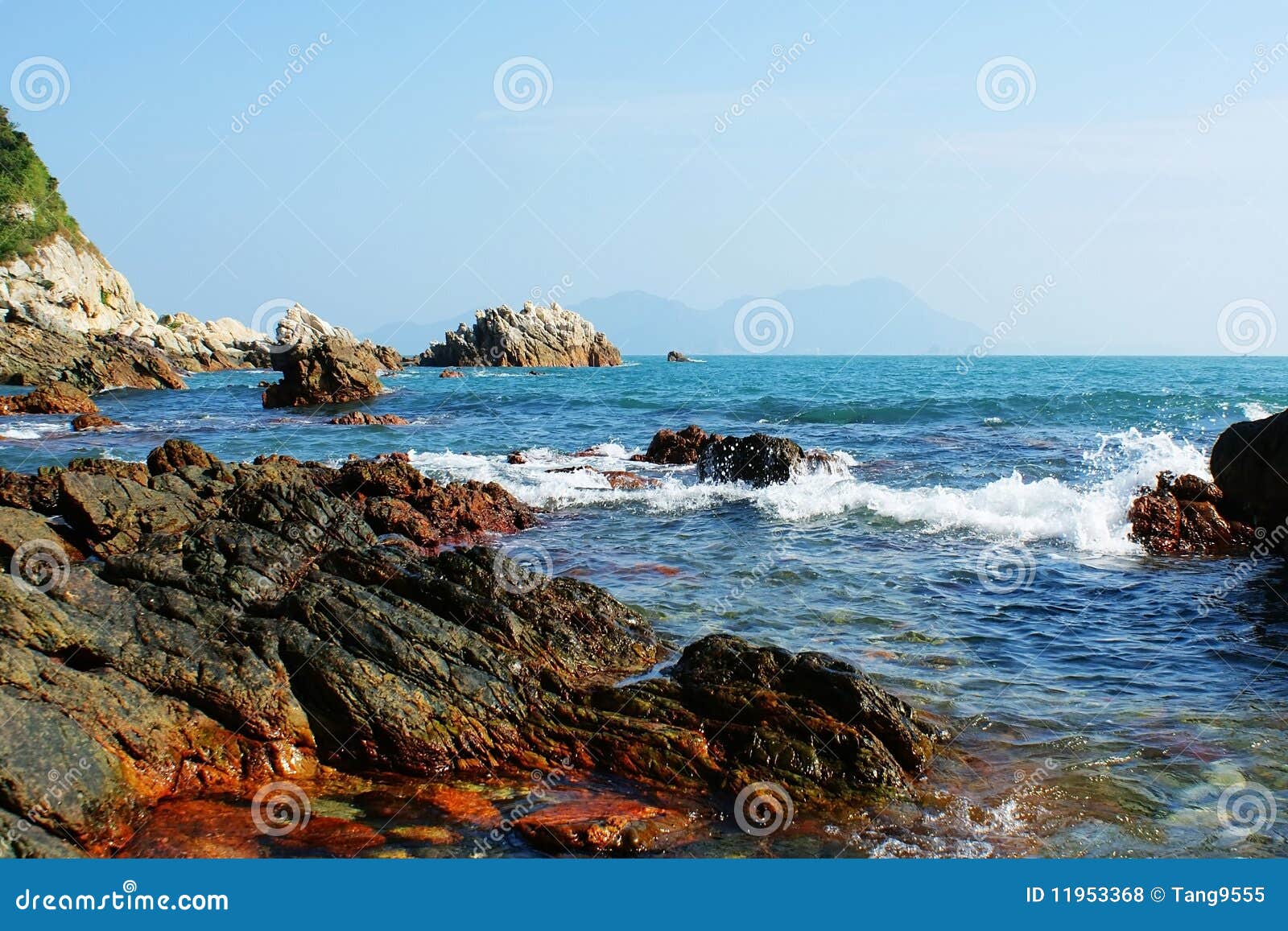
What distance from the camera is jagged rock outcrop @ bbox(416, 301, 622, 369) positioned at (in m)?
97.4

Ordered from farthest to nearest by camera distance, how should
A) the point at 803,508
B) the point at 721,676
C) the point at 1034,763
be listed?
the point at 803,508 < the point at 721,676 < the point at 1034,763

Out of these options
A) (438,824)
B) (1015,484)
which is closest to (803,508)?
(1015,484)

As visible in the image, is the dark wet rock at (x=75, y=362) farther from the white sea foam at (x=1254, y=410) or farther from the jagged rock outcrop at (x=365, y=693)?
the white sea foam at (x=1254, y=410)

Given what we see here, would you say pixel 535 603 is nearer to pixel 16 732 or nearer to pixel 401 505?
pixel 16 732

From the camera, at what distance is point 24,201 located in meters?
71.6

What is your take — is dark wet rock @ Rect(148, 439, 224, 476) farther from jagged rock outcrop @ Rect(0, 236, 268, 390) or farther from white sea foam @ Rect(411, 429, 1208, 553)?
jagged rock outcrop @ Rect(0, 236, 268, 390)

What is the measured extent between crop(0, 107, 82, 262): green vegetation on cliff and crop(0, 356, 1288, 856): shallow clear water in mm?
47920

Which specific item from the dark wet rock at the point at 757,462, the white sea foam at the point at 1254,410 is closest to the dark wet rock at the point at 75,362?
the dark wet rock at the point at 757,462

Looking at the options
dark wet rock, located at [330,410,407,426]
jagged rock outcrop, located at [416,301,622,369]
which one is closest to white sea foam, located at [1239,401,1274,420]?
dark wet rock, located at [330,410,407,426]

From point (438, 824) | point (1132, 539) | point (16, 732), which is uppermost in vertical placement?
point (1132, 539)

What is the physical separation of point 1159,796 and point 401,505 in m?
11.6

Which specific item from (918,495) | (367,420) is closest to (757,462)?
(918,495)

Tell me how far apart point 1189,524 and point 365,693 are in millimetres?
12990

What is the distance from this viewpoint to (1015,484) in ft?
59.4
